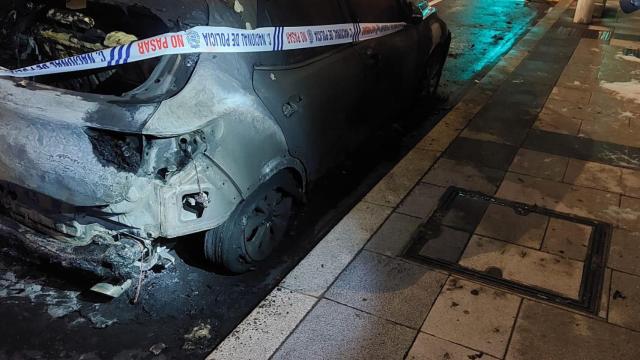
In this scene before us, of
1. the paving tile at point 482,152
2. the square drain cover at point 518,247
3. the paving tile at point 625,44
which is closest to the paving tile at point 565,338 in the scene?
the square drain cover at point 518,247

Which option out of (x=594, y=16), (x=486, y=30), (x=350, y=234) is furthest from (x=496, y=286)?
(x=594, y=16)

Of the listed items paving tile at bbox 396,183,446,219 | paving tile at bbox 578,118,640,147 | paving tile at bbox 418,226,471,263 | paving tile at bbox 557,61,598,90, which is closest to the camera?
paving tile at bbox 418,226,471,263

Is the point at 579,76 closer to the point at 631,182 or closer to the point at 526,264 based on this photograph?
the point at 631,182

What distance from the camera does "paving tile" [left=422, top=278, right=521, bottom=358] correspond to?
2852 millimetres

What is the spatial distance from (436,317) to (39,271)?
8.95 feet

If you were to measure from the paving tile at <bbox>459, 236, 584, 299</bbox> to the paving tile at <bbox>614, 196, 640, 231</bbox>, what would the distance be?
0.77 meters

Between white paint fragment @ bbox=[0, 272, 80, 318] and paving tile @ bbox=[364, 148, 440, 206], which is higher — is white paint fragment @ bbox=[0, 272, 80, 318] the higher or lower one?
the lower one

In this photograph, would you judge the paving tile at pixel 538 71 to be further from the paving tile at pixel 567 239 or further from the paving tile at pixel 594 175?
the paving tile at pixel 567 239

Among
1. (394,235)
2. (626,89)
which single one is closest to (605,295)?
(394,235)

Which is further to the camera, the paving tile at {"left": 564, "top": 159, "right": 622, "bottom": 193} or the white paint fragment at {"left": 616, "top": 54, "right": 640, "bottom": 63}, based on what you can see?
the white paint fragment at {"left": 616, "top": 54, "right": 640, "bottom": 63}

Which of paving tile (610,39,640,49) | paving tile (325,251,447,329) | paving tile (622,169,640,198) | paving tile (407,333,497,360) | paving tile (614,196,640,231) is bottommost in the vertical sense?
paving tile (407,333,497,360)

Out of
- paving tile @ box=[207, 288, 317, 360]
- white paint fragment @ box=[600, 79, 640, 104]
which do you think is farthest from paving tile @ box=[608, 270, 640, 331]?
white paint fragment @ box=[600, 79, 640, 104]

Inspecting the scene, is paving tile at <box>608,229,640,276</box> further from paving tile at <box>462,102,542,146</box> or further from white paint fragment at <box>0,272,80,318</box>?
white paint fragment at <box>0,272,80,318</box>

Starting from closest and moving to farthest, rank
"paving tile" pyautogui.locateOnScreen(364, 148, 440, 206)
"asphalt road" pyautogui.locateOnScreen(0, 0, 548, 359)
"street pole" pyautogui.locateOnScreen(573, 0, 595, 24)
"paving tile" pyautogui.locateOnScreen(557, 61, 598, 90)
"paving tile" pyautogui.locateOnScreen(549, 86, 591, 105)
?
"asphalt road" pyautogui.locateOnScreen(0, 0, 548, 359) → "paving tile" pyautogui.locateOnScreen(364, 148, 440, 206) → "paving tile" pyautogui.locateOnScreen(549, 86, 591, 105) → "paving tile" pyautogui.locateOnScreen(557, 61, 598, 90) → "street pole" pyautogui.locateOnScreen(573, 0, 595, 24)
